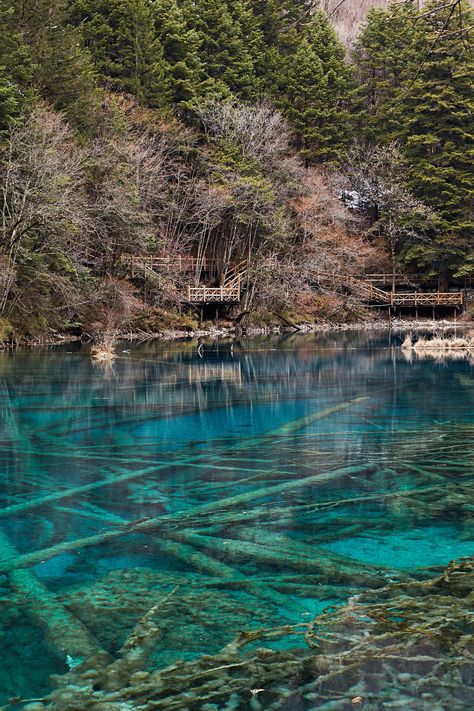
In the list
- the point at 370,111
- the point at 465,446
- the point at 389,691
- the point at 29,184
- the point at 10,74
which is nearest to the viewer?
the point at 389,691

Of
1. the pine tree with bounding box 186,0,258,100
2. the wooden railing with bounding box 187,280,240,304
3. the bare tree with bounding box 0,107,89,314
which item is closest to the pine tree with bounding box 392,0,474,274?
the pine tree with bounding box 186,0,258,100

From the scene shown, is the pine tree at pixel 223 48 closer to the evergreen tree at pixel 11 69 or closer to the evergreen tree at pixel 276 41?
the evergreen tree at pixel 276 41

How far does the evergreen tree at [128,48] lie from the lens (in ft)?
119

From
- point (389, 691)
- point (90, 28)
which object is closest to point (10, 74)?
point (90, 28)

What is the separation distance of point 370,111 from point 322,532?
48.0 m

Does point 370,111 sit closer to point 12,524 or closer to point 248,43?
point 248,43

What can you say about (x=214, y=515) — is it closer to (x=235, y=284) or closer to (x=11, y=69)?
(x=11, y=69)

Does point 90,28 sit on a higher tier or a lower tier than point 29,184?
higher

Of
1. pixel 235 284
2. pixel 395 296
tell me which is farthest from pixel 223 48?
pixel 395 296

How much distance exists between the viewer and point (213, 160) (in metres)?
34.6

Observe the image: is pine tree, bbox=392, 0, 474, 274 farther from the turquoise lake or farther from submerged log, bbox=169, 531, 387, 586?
submerged log, bbox=169, 531, 387, 586

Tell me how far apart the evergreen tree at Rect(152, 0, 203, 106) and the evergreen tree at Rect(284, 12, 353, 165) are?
7.18 m

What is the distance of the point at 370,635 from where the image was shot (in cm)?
326

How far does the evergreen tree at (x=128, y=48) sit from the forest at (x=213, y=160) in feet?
0.35
